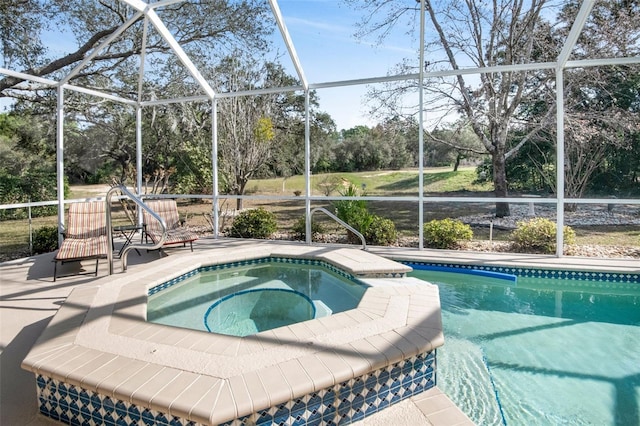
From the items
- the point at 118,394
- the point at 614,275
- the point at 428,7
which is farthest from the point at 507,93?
the point at 118,394

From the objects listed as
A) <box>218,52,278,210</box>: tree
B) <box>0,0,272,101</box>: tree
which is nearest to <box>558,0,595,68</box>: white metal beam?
<box>0,0,272,101</box>: tree

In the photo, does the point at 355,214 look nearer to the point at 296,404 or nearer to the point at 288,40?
the point at 288,40

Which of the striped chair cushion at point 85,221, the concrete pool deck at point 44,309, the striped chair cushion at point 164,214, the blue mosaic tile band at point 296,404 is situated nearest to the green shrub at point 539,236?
the concrete pool deck at point 44,309

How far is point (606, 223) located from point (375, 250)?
7.30 m

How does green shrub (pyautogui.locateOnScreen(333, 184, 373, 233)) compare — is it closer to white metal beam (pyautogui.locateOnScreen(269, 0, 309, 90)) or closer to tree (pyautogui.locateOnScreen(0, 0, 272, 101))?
white metal beam (pyautogui.locateOnScreen(269, 0, 309, 90))

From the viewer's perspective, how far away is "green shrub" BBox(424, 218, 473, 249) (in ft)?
22.9

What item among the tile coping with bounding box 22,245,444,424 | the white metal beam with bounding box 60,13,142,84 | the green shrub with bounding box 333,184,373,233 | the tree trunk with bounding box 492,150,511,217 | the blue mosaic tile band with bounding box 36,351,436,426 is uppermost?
the white metal beam with bounding box 60,13,142,84

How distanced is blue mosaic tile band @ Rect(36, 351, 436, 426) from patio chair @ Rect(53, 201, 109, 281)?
120 inches

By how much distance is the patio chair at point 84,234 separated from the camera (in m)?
5.21

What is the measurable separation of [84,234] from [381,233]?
15.9 ft

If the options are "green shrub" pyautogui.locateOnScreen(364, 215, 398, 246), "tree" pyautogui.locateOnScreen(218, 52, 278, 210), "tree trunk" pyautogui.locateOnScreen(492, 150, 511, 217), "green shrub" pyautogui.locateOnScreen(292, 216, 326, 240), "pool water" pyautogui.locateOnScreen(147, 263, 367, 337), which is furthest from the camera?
"tree" pyautogui.locateOnScreen(218, 52, 278, 210)

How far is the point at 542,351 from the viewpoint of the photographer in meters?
3.58

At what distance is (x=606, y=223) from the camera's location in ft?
33.5

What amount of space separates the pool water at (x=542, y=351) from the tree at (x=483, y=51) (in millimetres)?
5395
